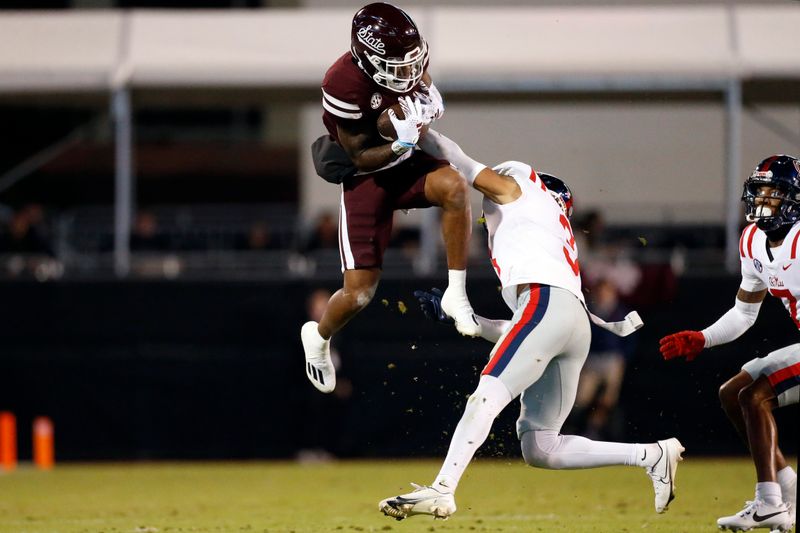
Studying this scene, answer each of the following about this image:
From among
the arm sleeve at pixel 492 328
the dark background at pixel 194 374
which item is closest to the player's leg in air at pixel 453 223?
the arm sleeve at pixel 492 328

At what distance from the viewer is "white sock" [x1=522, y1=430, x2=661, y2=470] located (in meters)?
5.98

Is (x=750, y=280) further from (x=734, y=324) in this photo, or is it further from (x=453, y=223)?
(x=453, y=223)

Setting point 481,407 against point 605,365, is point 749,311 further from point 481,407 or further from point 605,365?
point 605,365

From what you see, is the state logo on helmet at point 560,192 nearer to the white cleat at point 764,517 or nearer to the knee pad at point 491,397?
the knee pad at point 491,397

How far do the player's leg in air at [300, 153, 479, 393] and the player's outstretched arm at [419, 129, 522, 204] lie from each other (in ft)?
0.38

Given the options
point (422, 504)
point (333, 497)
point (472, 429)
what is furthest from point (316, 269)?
point (422, 504)

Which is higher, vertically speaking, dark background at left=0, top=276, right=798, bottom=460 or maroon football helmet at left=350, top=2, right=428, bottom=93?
maroon football helmet at left=350, top=2, right=428, bottom=93

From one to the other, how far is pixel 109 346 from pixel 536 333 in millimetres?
7644

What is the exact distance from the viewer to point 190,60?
13.0 meters

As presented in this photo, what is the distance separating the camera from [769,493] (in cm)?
620

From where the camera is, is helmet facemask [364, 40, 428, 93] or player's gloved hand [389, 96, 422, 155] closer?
player's gloved hand [389, 96, 422, 155]

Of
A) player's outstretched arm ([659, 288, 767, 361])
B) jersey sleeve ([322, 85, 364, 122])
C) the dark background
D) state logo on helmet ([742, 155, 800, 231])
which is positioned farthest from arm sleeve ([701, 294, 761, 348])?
the dark background

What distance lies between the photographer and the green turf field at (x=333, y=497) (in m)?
7.52

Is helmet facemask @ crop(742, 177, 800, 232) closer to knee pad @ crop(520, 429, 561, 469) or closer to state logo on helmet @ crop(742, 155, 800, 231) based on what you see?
state logo on helmet @ crop(742, 155, 800, 231)
